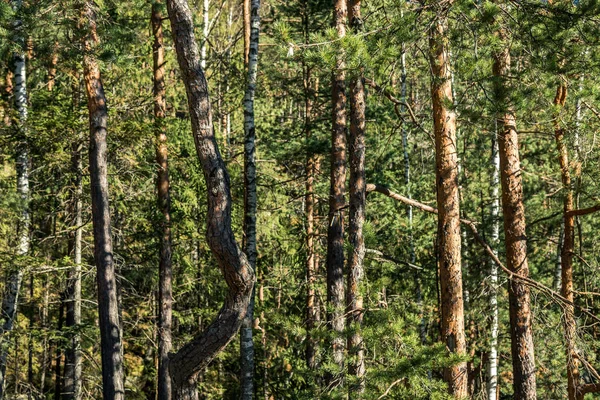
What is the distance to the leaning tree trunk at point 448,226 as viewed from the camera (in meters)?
6.89

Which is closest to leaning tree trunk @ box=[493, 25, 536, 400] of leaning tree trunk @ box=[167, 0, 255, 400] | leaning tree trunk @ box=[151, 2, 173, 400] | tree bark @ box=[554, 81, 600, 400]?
tree bark @ box=[554, 81, 600, 400]

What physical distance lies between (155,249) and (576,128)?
33.3 ft

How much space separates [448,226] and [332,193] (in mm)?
4076

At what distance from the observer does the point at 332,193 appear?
433 inches

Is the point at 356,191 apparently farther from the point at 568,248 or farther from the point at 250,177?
the point at 568,248

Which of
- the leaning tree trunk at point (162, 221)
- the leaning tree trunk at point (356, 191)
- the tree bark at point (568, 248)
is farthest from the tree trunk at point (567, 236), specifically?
the leaning tree trunk at point (162, 221)

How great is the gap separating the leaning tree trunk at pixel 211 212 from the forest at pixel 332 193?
0.05ft

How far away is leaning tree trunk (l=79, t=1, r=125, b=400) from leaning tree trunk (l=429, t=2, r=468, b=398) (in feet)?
16.4

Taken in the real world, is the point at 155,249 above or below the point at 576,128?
below

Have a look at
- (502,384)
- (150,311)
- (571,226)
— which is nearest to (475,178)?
(502,384)

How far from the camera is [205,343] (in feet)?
17.2

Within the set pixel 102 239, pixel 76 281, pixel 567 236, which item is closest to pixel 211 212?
pixel 102 239

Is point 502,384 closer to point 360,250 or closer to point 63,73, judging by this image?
point 360,250

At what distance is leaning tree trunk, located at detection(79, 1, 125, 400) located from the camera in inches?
378
